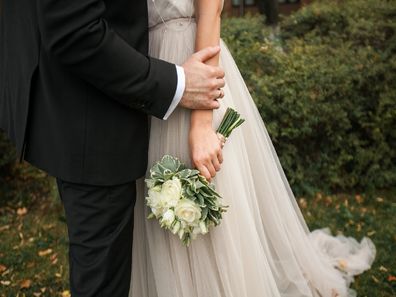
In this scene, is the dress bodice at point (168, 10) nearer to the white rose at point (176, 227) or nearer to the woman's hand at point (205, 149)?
the woman's hand at point (205, 149)

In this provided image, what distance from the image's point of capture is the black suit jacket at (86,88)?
4.48 feet

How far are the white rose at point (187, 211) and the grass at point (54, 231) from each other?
1700 mm

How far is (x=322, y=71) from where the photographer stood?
13.5ft

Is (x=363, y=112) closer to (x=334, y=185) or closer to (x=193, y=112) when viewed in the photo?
(x=334, y=185)

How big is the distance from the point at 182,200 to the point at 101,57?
0.57m

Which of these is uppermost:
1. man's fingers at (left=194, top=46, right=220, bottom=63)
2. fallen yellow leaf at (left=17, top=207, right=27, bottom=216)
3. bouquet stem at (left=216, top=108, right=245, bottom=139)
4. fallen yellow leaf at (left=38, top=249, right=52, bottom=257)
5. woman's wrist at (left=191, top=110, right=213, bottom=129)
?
man's fingers at (left=194, top=46, right=220, bottom=63)

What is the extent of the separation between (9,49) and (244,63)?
2721mm

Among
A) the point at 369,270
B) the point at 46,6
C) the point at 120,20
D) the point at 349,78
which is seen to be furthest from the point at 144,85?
the point at 349,78

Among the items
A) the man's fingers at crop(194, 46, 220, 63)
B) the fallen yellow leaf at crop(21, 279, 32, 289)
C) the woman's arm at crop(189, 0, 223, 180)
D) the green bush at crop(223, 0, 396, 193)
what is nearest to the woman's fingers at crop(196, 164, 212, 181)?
the woman's arm at crop(189, 0, 223, 180)

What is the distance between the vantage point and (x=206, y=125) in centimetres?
175

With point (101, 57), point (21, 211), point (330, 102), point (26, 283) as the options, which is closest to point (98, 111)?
point (101, 57)

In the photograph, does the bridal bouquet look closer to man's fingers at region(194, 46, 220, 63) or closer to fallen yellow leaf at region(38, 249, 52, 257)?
man's fingers at region(194, 46, 220, 63)

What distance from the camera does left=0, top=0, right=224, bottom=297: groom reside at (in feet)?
4.75

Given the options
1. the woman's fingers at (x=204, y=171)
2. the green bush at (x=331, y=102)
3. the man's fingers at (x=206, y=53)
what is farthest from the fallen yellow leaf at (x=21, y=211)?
the man's fingers at (x=206, y=53)
